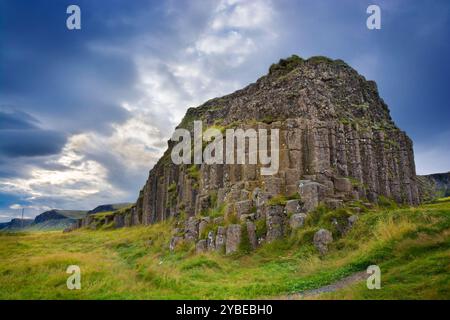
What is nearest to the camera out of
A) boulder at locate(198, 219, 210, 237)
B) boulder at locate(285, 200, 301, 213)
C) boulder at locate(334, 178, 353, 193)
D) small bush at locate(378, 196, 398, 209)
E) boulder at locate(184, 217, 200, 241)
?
boulder at locate(285, 200, 301, 213)

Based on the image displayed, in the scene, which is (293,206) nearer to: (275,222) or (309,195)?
(309,195)

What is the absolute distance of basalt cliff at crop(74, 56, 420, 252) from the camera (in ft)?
78.3

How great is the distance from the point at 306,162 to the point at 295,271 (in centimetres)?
1211

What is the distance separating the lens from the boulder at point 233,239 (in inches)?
898

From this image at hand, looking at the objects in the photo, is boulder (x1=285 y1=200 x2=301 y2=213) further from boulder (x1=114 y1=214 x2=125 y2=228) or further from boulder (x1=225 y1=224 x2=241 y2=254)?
boulder (x1=114 y1=214 x2=125 y2=228)

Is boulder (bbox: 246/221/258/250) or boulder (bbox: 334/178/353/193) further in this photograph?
boulder (bbox: 334/178/353/193)

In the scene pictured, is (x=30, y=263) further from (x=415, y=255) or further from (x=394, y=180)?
(x=394, y=180)

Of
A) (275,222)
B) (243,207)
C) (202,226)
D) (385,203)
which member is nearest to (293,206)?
(275,222)

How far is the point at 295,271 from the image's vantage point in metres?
17.4

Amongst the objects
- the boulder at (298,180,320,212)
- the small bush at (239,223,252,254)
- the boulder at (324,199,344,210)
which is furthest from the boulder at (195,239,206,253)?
the boulder at (324,199,344,210)

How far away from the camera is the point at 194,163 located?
2053 inches

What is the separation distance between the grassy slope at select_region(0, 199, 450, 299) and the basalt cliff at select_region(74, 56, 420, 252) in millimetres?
2024
